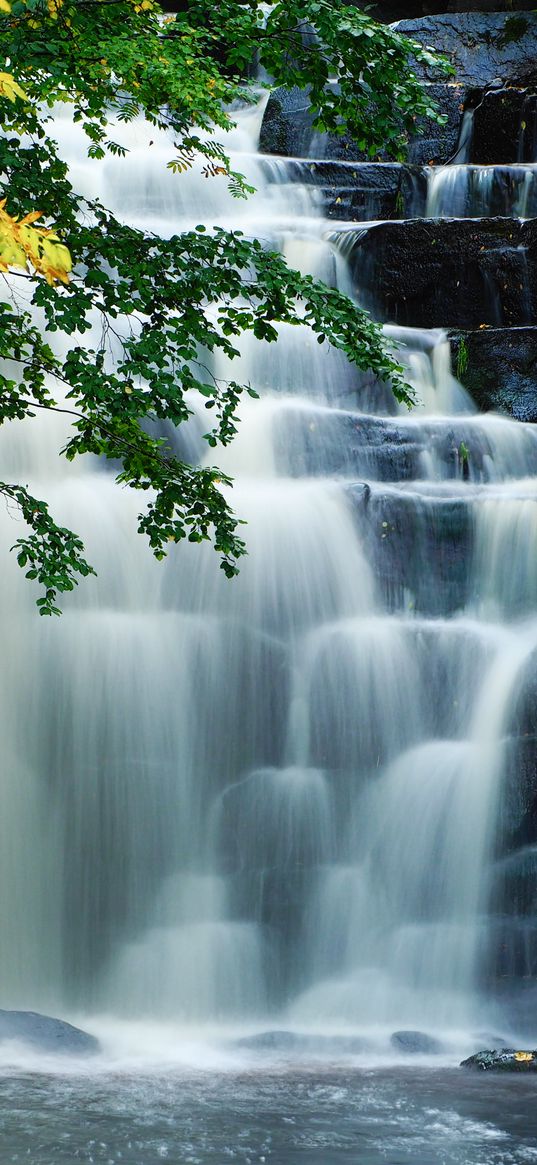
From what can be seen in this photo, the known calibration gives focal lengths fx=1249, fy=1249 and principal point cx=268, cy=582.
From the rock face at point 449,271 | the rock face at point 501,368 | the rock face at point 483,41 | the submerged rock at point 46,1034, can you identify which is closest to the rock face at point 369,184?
the rock face at point 449,271

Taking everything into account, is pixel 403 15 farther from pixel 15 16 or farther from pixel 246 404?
pixel 15 16

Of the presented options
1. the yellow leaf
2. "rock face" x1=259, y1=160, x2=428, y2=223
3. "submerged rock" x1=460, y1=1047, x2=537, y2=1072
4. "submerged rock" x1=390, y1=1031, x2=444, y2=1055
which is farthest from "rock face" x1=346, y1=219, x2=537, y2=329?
the yellow leaf

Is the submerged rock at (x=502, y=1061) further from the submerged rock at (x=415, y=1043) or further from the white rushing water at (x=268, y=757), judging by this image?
the white rushing water at (x=268, y=757)

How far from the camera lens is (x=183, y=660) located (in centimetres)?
854

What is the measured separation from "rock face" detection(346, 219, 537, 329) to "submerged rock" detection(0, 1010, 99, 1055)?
869 centimetres

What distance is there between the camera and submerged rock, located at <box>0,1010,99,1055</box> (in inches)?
268

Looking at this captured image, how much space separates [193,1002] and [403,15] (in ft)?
66.1

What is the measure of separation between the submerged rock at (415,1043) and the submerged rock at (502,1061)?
339 mm

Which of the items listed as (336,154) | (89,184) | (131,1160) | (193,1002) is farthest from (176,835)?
(336,154)

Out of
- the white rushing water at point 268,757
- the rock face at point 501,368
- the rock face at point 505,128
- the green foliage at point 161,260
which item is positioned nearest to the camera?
the green foliage at point 161,260

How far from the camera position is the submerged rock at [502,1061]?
255 inches

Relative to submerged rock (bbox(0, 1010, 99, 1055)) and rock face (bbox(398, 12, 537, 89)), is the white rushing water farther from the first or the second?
rock face (bbox(398, 12, 537, 89))

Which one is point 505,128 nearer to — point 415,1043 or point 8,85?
point 415,1043

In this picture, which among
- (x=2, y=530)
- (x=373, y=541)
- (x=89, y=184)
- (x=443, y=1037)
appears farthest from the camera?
(x=89, y=184)
